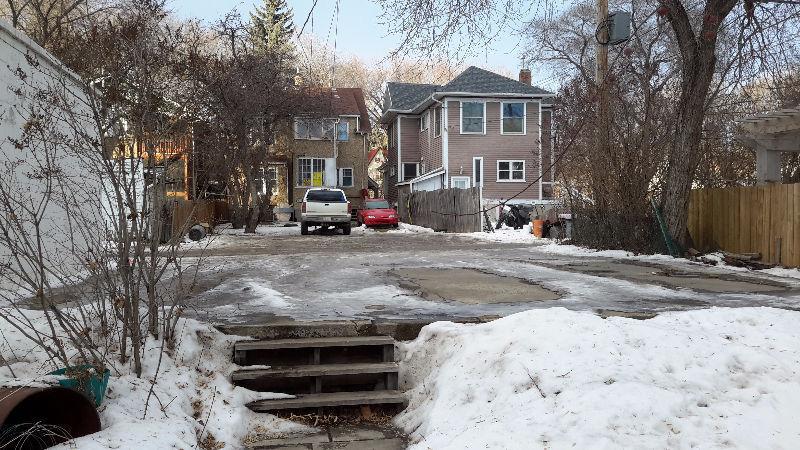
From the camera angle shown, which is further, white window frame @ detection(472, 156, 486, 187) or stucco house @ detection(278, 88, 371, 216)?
stucco house @ detection(278, 88, 371, 216)

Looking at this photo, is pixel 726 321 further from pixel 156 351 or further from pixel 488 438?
pixel 156 351

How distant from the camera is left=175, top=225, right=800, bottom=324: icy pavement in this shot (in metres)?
6.23

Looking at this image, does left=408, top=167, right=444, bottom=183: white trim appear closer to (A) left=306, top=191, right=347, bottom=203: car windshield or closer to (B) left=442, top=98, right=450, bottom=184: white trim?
(B) left=442, top=98, right=450, bottom=184: white trim

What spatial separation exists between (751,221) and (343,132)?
29.6 m

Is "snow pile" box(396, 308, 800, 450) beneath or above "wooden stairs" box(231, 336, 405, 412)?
above

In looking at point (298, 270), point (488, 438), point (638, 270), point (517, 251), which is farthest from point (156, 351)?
point (517, 251)

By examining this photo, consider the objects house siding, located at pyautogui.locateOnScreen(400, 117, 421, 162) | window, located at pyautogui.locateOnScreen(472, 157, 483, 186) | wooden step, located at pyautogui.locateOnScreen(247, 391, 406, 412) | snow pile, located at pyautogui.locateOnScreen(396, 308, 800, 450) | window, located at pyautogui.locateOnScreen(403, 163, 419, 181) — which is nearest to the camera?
snow pile, located at pyautogui.locateOnScreen(396, 308, 800, 450)

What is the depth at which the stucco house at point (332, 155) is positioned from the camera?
37.5 metres

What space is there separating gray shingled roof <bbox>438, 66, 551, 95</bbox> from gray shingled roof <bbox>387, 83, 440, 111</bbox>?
434 centimetres

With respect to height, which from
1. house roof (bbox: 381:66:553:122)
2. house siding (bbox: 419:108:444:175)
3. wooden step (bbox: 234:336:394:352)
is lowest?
wooden step (bbox: 234:336:394:352)

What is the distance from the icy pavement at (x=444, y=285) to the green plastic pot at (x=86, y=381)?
1338 millimetres

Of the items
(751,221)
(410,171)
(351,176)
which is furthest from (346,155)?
(751,221)

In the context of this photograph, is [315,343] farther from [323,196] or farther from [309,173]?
[309,173]

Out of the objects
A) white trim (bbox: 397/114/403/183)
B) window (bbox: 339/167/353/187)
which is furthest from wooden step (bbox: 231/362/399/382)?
window (bbox: 339/167/353/187)
